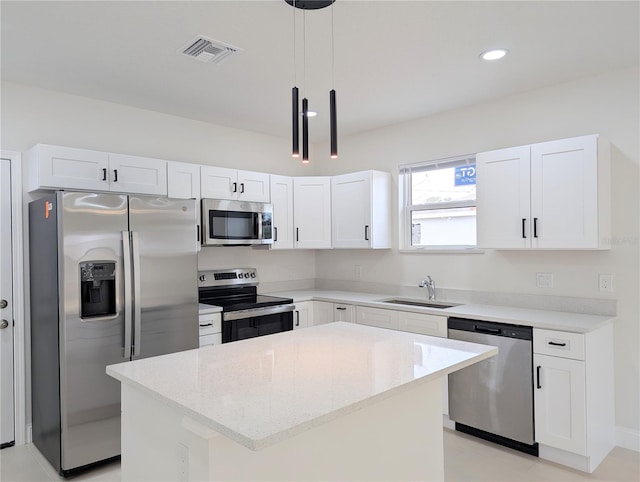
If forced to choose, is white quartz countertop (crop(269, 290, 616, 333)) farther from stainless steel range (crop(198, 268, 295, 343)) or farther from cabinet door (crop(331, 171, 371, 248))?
cabinet door (crop(331, 171, 371, 248))

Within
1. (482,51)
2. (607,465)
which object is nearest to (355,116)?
(482,51)

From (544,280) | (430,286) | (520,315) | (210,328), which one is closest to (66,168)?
(210,328)

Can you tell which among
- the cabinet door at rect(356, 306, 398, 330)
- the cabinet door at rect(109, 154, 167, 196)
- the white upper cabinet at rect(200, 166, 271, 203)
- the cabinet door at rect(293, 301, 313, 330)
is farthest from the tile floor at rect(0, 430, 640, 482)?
the white upper cabinet at rect(200, 166, 271, 203)

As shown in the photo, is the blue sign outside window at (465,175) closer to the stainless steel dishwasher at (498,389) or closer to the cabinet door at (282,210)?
the stainless steel dishwasher at (498,389)

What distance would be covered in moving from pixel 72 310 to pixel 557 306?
3.38 metres

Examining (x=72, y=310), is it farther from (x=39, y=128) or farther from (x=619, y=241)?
(x=619, y=241)

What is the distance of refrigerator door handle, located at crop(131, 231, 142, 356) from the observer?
2.97 meters

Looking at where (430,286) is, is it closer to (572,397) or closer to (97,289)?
(572,397)

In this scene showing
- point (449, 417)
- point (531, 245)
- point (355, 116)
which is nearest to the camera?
point (531, 245)

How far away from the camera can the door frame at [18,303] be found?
3.19m

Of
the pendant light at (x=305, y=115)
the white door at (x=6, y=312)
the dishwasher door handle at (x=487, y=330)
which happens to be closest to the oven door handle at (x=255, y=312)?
the white door at (x=6, y=312)

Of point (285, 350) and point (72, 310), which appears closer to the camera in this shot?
point (285, 350)

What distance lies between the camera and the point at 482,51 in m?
2.71

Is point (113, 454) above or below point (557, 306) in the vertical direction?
below
